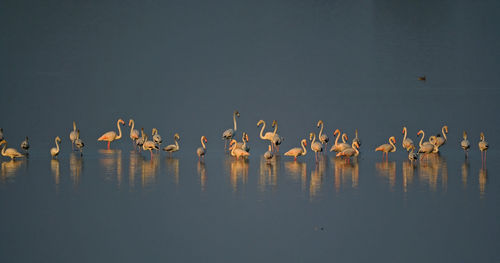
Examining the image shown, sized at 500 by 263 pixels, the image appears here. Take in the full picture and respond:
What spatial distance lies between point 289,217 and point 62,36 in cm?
4113

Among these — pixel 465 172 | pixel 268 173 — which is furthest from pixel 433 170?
pixel 268 173

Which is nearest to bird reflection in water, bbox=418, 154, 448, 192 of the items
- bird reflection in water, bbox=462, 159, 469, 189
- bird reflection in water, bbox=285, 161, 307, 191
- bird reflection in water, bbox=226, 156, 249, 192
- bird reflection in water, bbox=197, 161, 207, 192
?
bird reflection in water, bbox=462, 159, 469, 189

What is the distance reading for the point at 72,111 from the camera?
2616 centimetres

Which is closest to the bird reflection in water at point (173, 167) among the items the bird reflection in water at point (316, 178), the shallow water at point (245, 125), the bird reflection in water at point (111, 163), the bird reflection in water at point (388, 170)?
the shallow water at point (245, 125)

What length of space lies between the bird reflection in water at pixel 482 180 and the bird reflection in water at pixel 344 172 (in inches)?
74.7

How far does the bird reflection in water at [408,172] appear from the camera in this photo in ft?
43.9

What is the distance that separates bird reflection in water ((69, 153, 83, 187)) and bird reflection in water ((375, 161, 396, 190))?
16.7ft

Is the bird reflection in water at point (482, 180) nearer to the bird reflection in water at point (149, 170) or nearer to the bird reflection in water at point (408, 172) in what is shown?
the bird reflection in water at point (408, 172)

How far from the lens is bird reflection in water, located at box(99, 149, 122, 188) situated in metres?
14.2

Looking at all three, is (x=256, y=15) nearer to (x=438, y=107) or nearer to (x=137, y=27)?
(x=137, y=27)

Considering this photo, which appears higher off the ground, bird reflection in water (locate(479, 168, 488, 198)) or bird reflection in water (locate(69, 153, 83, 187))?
bird reflection in water (locate(69, 153, 83, 187))

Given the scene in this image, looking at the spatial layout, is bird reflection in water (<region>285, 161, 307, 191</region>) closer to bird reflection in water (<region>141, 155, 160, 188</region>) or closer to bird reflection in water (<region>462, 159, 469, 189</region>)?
bird reflection in water (<region>141, 155, 160, 188</region>)

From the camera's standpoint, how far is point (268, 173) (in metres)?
14.7

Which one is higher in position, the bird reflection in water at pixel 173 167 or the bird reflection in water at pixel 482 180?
the bird reflection in water at pixel 173 167
